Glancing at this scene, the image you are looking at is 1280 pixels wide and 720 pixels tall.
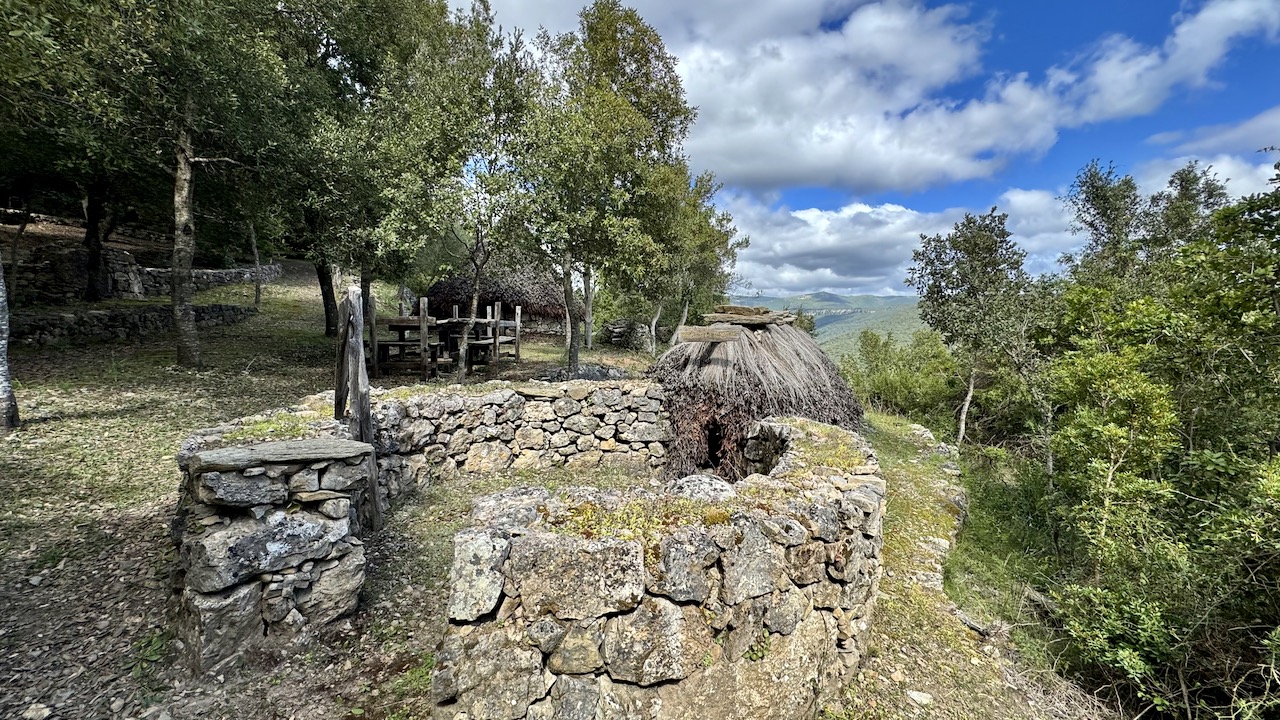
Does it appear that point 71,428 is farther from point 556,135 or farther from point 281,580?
point 556,135

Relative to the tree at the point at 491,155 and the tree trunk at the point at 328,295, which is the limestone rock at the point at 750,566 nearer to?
the tree at the point at 491,155

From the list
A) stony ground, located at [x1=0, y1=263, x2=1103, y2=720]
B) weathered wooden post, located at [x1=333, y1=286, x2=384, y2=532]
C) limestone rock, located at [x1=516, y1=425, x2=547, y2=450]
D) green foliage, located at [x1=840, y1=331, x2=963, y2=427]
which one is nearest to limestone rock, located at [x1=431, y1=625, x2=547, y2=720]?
stony ground, located at [x1=0, y1=263, x2=1103, y2=720]

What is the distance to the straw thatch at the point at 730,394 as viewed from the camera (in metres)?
7.85

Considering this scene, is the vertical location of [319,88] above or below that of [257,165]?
above

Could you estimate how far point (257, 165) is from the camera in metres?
10.5

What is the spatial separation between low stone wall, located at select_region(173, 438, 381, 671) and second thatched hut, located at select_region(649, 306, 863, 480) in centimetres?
510

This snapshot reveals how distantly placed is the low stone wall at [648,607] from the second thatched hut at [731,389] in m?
4.11

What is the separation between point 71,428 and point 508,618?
8483 mm

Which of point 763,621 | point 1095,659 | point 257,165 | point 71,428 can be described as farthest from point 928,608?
point 257,165

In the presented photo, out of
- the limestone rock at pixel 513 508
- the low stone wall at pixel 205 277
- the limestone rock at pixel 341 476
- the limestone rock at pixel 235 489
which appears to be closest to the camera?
the limestone rock at pixel 513 508

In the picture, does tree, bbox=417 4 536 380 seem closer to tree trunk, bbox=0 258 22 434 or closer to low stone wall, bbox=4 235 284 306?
tree trunk, bbox=0 258 22 434

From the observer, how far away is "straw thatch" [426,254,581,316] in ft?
74.6

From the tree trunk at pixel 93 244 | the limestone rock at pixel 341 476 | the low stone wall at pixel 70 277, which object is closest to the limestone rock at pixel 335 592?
the limestone rock at pixel 341 476

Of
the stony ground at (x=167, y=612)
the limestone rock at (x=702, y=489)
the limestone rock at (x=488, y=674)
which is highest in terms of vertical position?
the limestone rock at (x=702, y=489)
